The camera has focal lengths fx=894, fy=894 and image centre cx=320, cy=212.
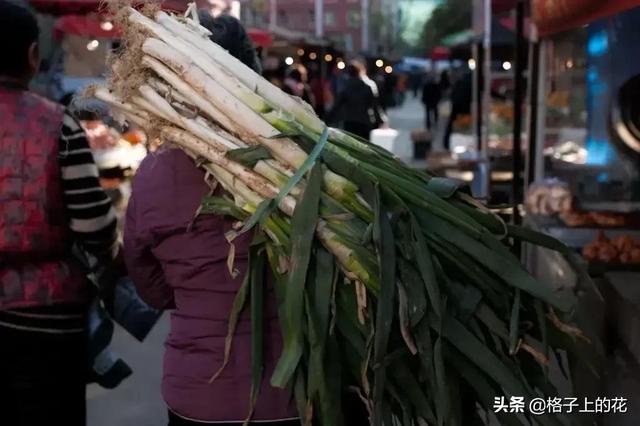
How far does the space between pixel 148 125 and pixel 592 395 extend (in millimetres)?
2095

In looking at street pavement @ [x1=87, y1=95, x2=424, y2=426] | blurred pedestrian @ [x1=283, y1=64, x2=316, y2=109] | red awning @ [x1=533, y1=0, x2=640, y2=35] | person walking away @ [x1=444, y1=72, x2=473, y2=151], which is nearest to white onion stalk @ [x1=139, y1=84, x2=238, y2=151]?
red awning @ [x1=533, y1=0, x2=640, y2=35]

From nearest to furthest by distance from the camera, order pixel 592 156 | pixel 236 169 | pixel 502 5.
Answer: pixel 236 169 < pixel 592 156 < pixel 502 5

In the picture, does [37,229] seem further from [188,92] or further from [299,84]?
[299,84]

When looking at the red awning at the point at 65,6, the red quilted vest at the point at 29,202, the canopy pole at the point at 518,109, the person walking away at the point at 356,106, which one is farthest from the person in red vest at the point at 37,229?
the person walking away at the point at 356,106

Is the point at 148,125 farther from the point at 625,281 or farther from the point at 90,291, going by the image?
the point at 625,281

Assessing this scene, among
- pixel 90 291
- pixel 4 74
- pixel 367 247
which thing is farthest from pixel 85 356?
pixel 367 247

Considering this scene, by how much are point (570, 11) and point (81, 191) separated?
2.65 meters

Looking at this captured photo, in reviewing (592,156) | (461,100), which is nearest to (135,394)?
(592,156)

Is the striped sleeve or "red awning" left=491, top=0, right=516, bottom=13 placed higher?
"red awning" left=491, top=0, right=516, bottom=13

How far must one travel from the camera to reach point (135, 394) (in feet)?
16.8

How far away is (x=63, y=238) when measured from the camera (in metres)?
2.78

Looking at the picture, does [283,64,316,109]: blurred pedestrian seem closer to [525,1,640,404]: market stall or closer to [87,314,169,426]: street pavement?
[525,1,640,404]: market stall

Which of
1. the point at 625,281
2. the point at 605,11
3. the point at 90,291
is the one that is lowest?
the point at 625,281

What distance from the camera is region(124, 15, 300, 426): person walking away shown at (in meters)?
2.20
